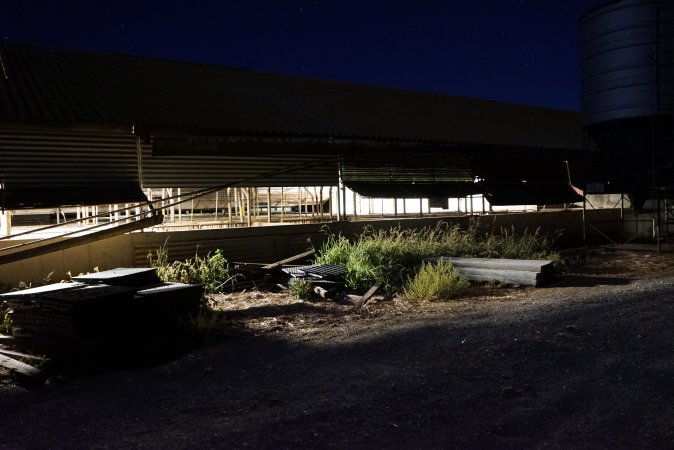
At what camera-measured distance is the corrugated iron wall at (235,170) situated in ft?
38.2

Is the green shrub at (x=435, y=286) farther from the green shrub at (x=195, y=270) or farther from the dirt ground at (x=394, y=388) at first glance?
the green shrub at (x=195, y=270)

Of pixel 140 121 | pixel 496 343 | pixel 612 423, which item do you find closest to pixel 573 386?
pixel 612 423

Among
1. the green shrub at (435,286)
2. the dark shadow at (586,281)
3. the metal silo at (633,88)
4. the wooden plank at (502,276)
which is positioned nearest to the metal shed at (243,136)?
the metal silo at (633,88)

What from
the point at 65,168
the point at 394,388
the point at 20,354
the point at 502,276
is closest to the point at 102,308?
the point at 20,354

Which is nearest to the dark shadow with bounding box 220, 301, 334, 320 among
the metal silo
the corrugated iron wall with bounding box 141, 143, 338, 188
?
the corrugated iron wall with bounding box 141, 143, 338, 188

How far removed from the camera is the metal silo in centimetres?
1412

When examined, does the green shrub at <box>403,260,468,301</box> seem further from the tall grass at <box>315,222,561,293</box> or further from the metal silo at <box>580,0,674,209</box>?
the metal silo at <box>580,0,674,209</box>

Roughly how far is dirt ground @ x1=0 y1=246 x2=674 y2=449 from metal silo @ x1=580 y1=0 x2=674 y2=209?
780 centimetres

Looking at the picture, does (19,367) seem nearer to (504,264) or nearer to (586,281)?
A: (504,264)

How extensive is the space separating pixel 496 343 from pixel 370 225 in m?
8.20

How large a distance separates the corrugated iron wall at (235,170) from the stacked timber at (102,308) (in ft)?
14.3

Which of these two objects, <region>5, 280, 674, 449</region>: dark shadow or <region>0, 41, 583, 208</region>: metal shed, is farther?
<region>0, 41, 583, 208</region>: metal shed

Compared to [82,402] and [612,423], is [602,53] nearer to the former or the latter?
[612,423]

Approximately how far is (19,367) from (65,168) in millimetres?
5434
